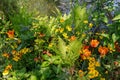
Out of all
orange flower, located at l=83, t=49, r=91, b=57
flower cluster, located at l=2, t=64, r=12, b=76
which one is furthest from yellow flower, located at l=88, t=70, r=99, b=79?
flower cluster, located at l=2, t=64, r=12, b=76

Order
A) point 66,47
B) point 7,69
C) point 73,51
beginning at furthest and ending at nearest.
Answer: point 7,69
point 66,47
point 73,51

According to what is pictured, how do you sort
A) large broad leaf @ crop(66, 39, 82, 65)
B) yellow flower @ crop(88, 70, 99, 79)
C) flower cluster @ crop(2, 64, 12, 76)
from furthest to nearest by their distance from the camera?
flower cluster @ crop(2, 64, 12, 76) < yellow flower @ crop(88, 70, 99, 79) < large broad leaf @ crop(66, 39, 82, 65)

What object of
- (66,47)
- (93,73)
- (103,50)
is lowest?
(93,73)

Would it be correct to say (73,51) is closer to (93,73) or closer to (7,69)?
(93,73)

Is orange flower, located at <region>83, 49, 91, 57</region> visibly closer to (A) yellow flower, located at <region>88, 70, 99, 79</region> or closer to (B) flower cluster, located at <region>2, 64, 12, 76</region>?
(A) yellow flower, located at <region>88, 70, 99, 79</region>

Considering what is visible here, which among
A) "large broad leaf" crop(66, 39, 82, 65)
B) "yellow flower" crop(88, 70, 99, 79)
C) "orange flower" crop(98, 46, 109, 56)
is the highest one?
"large broad leaf" crop(66, 39, 82, 65)

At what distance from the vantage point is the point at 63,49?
3.12 m

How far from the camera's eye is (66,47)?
3.27 m

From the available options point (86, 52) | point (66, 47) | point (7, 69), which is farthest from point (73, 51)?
point (7, 69)

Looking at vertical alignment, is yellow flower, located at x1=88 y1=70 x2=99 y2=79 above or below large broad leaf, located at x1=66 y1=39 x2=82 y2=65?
below

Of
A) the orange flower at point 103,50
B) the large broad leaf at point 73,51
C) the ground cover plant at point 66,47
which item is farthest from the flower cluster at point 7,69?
the orange flower at point 103,50

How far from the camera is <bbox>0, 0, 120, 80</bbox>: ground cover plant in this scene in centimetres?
340

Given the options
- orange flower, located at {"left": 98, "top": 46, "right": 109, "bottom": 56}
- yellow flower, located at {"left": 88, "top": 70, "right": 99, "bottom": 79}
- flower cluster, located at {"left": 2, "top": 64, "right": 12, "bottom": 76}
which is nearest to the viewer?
yellow flower, located at {"left": 88, "top": 70, "right": 99, "bottom": 79}

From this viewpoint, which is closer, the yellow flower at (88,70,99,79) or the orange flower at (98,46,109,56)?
the yellow flower at (88,70,99,79)
